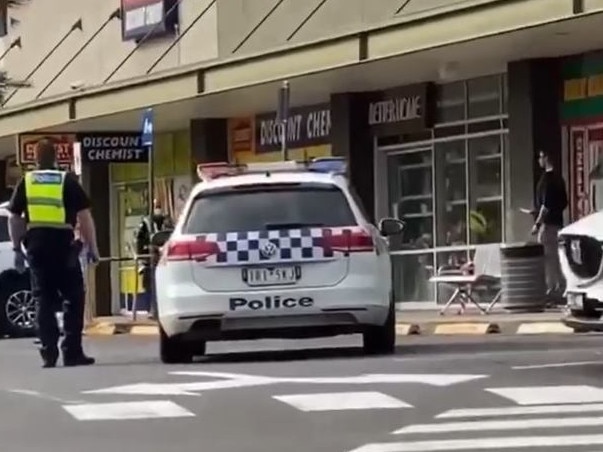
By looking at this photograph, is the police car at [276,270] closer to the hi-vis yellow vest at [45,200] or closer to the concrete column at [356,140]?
the hi-vis yellow vest at [45,200]

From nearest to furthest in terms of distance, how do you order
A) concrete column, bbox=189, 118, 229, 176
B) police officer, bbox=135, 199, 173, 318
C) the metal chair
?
the metal chair < police officer, bbox=135, 199, 173, 318 < concrete column, bbox=189, 118, 229, 176

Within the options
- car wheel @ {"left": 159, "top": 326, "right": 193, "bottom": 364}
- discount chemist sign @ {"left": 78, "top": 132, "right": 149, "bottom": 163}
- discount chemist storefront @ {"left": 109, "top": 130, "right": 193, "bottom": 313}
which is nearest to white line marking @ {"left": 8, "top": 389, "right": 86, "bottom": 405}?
car wheel @ {"left": 159, "top": 326, "right": 193, "bottom": 364}

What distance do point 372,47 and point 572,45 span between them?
99.7 inches

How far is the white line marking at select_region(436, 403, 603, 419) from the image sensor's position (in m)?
10.3

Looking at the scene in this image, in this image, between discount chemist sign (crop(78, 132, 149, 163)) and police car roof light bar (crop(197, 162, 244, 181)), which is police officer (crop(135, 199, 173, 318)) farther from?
police car roof light bar (crop(197, 162, 244, 181))

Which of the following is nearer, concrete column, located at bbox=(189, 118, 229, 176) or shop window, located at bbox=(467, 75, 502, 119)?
shop window, located at bbox=(467, 75, 502, 119)

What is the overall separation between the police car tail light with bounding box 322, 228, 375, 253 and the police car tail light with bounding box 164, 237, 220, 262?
35.2 inches

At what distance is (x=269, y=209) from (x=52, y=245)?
1813mm

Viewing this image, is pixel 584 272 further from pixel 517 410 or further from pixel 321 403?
pixel 321 403

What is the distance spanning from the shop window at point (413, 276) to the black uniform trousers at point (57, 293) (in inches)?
493

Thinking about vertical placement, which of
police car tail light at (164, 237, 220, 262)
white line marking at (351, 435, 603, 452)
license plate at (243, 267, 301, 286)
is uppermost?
police car tail light at (164, 237, 220, 262)

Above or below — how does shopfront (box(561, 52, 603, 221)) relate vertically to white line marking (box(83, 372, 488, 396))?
above

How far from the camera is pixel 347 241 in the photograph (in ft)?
47.5

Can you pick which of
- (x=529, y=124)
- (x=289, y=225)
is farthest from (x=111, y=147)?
(x=289, y=225)
